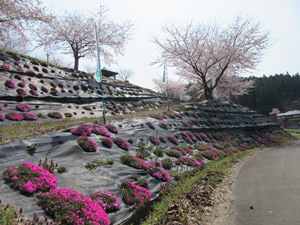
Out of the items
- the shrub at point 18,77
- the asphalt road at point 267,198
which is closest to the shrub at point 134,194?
the asphalt road at point 267,198

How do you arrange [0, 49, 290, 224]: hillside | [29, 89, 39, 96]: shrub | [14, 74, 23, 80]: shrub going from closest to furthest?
[0, 49, 290, 224]: hillside → [29, 89, 39, 96]: shrub → [14, 74, 23, 80]: shrub

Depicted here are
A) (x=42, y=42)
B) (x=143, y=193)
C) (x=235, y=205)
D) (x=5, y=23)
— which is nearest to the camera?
(x=143, y=193)

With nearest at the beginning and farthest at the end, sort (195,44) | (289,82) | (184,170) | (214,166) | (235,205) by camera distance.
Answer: (235,205) → (184,170) → (214,166) → (195,44) → (289,82)

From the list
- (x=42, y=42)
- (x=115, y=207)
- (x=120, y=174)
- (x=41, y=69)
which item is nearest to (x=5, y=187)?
(x=115, y=207)

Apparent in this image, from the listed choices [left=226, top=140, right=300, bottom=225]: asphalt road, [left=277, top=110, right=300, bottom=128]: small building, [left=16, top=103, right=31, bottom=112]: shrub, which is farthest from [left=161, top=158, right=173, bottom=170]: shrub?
[left=277, top=110, right=300, bottom=128]: small building

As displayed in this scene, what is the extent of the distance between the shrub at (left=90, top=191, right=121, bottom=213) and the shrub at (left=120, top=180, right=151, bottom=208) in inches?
13.6

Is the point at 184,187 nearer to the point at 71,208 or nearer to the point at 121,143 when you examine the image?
the point at 121,143

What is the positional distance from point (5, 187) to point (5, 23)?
20.3 m

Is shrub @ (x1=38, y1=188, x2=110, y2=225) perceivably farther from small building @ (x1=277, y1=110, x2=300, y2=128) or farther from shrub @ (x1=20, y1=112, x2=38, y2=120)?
small building @ (x1=277, y1=110, x2=300, y2=128)

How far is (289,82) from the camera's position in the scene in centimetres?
7175

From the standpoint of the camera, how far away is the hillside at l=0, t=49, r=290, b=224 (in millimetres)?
4422

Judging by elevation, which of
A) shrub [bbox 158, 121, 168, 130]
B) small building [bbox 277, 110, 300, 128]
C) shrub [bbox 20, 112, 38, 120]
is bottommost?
small building [bbox 277, 110, 300, 128]

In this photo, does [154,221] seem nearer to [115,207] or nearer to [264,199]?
[115,207]

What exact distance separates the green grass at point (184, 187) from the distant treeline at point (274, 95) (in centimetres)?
5800
